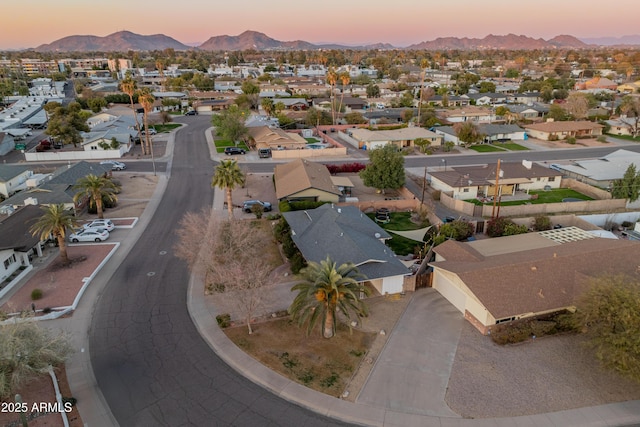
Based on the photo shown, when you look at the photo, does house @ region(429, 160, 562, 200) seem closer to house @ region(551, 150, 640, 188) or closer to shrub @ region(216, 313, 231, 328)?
house @ region(551, 150, 640, 188)

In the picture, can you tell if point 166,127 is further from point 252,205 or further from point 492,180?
point 492,180

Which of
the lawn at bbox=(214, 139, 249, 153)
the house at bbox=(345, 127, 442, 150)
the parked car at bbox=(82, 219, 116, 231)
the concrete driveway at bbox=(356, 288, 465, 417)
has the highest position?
the house at bbox=(345, 127, 442, 150)

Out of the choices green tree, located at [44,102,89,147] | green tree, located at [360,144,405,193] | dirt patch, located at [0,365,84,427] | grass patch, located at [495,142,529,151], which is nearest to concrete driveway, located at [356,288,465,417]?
dirt patch, located at [0,365,84,427]

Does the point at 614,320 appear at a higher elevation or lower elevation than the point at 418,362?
higher

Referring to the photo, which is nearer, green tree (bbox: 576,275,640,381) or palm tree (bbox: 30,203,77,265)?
green tree (bbox: 576,275,640,381)

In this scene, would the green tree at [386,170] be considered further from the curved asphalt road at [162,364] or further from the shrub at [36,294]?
the shrub at [36,294]

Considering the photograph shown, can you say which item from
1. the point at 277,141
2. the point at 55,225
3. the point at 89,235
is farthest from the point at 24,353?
the point at 277,141
